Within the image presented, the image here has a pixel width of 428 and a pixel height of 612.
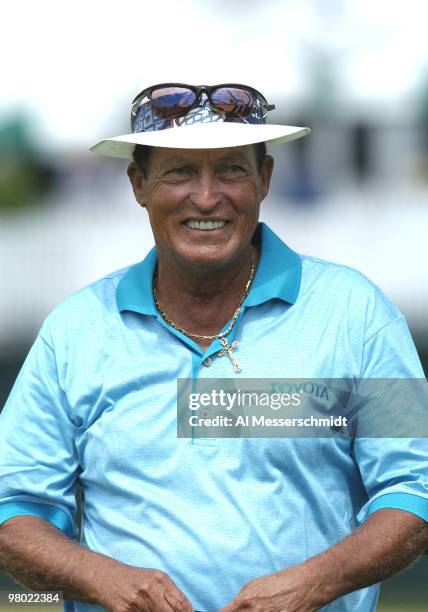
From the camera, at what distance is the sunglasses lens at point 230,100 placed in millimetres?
2670

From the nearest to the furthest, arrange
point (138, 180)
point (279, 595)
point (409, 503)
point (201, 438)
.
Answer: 1. point (279, 595)
2. point (409, 503)
3. point (201, 438)
4. point (138, 180)

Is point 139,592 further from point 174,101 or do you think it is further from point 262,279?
point 174,101

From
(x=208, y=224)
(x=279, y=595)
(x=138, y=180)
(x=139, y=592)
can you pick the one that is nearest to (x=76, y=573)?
(x=139, y=592)

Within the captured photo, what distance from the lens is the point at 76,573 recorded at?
252 cm

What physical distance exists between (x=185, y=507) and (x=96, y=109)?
175 inches

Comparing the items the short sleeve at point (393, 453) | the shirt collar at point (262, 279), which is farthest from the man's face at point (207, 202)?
the short sleeve at point (393, 453)

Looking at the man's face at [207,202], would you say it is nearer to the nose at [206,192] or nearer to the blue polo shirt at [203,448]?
the nose at [206,192]

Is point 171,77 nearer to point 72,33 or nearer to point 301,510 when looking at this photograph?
point 301,510

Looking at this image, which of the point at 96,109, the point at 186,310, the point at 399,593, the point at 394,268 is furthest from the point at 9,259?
the point at 186,310

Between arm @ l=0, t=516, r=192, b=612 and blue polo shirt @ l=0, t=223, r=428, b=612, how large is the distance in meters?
0.07

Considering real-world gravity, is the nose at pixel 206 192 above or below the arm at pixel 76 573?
above

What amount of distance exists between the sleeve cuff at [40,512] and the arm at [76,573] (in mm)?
19

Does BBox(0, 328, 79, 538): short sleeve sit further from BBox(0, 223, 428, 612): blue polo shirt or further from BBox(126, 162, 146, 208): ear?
BBox(126, 162, 146, 208): ear

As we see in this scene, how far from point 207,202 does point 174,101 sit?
0.82ft
